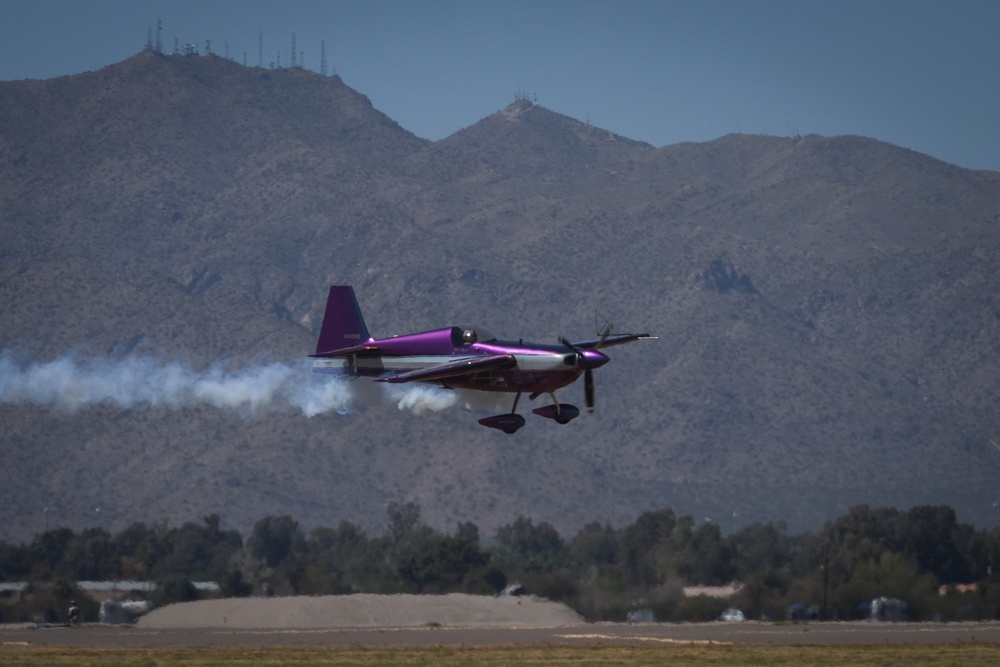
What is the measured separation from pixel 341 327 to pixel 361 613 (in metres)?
22.9

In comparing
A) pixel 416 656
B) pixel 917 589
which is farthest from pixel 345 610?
pixel 917 589

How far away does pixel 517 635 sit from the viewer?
82.8m

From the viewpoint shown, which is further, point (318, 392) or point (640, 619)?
point (640, 619)

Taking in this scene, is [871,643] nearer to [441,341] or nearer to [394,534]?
[441,341]

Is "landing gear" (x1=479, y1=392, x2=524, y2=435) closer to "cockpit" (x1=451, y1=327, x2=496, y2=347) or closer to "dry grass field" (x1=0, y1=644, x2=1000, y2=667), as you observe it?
"cockpit" (x1=451, y1=327, x2=496, y2=347)

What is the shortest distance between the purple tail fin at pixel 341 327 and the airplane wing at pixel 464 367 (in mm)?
7479

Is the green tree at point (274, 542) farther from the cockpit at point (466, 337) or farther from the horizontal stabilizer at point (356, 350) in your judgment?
the cockpit at point (466, 337)

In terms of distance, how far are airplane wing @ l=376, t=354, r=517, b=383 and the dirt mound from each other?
2365cm

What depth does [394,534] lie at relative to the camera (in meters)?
166

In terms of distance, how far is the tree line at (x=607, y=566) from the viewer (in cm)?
10475

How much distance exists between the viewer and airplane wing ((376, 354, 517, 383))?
71625 mm

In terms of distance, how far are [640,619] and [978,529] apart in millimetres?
73545

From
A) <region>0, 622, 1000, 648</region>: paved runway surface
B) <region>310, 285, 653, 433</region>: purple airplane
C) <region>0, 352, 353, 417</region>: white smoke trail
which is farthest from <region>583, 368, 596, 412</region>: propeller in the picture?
<region>0, 352, 353, 417</region>: white smoke trail

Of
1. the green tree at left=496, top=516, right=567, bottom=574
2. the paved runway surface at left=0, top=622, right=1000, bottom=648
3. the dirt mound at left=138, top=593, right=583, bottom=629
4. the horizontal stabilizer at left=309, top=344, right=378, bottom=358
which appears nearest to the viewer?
the horizontal stabilizer at left=309, top=344, right=378, bottom=358
